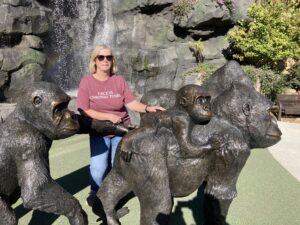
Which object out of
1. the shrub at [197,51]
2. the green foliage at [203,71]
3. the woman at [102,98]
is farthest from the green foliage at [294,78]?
the woman at [102,98]

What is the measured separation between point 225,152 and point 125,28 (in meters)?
12.4

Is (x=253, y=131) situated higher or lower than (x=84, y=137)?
higher

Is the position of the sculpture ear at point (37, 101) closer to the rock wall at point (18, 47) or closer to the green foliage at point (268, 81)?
the rock wall at point (18, 47)

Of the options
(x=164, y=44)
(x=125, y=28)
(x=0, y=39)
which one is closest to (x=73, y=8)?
(x=125, y=28)

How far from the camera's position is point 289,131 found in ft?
25.8

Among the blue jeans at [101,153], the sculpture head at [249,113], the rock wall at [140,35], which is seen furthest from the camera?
the rock wall at [140,35]

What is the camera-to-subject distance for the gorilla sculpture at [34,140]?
2.09m

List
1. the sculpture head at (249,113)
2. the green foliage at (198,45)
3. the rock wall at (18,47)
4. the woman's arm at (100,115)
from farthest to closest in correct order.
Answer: the green foliage at (198,45), the rock wall at (18,47), the woman's arm at (100,115), the sculpture head at (249,113)

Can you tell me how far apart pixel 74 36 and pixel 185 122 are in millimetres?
12061

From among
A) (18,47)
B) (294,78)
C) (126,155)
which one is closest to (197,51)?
(294,78)

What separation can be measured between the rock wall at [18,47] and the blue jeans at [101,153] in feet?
20.1

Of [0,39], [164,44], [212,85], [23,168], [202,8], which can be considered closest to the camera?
[23,168]

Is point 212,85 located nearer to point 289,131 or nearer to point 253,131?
point 253,131

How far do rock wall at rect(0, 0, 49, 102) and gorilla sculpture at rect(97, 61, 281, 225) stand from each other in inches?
296
